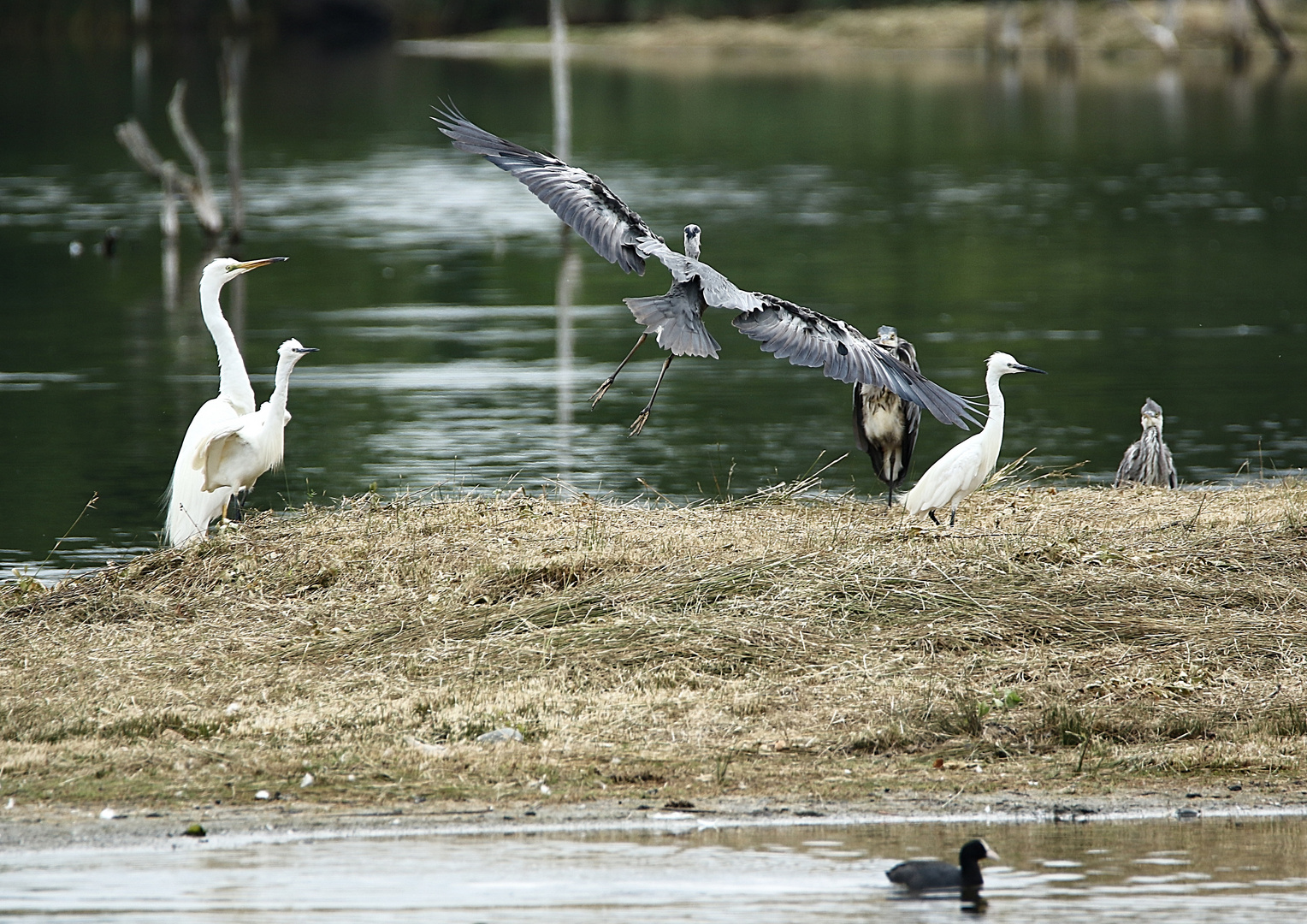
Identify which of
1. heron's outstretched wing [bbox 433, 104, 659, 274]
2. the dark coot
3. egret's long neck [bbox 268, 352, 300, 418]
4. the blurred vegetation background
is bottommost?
the dark coot

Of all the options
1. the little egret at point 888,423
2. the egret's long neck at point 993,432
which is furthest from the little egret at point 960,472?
the little egret at point 888,423

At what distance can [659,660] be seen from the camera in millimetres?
8023

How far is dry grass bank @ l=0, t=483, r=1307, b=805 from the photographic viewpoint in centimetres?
706

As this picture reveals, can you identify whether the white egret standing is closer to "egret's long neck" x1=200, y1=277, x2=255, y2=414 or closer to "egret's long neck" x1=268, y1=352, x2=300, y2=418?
"egret's long neck" x1=268, y1=352, x2=300, y2=418

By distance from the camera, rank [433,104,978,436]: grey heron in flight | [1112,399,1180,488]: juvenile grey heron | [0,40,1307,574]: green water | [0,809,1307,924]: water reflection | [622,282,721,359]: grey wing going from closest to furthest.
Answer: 1. [0,809,1307,924]: water reflection
2. [622,282,721,359]: grey wing
3. [433,104,978,436]: grey heron in flight
4. [1112,399,1180,488]: juvenile grey heron
5. [0,40,1307,574]: green water

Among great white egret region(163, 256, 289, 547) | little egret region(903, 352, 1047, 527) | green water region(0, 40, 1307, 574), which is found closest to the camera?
little egret region(903, 352, 1047, 527)

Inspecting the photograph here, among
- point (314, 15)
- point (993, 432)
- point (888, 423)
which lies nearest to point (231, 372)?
point (888, 423)

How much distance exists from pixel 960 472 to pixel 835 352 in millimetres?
1022

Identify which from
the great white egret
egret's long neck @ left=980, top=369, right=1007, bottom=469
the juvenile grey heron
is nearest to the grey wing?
egret's long neck @ left=980, top=369, right=1007, bottom=469

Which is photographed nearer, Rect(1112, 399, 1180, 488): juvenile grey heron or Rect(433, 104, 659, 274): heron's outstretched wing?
Rect(433, 104, 659, 274): heron's outstretched wing

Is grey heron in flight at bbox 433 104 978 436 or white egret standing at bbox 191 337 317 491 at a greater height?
grey heron in flight at bbox 433 104 978 436

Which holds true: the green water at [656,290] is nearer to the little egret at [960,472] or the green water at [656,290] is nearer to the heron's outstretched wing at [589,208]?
the little egret at [960,472]

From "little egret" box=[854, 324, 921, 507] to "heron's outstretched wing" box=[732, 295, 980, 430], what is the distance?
1.38 meters

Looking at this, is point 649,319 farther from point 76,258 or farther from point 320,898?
point 76,258
